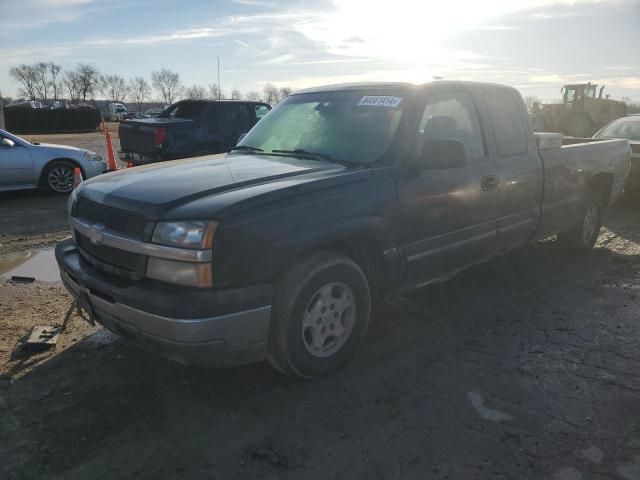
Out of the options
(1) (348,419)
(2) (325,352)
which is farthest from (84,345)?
(1) (348,419)

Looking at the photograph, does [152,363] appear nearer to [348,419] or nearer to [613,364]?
[348,419]

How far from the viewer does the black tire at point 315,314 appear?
9.75ft

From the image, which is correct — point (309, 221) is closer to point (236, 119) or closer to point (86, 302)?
point (86, 302)

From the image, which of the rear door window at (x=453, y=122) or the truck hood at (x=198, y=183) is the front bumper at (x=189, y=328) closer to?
the truck hood at (x=198, y=183)

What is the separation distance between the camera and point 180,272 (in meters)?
2.73

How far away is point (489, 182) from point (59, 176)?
28.3ft

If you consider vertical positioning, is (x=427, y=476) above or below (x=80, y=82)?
below

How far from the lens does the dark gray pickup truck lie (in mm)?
2740

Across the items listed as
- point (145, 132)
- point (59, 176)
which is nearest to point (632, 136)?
point (145, 132)

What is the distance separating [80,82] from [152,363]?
126 meters

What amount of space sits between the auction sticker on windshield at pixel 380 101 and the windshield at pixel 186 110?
730cm

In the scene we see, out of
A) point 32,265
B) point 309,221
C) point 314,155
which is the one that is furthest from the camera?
point 32,265

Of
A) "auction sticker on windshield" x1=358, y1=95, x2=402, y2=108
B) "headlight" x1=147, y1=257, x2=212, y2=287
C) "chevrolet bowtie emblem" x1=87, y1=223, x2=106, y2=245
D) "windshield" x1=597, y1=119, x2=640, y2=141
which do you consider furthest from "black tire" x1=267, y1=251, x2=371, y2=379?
"windshield" x1=597, y1=119, x2=640, y2=141

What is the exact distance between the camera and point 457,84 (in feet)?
14.1
